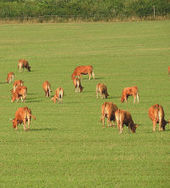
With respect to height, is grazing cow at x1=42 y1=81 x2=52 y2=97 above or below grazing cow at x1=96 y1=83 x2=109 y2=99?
above

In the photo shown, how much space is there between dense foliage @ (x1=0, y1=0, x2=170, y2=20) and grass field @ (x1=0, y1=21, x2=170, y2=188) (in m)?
32.9

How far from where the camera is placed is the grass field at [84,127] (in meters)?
13.8

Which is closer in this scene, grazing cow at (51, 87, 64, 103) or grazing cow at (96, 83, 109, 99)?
grazing cow at (51, 87, 64, 103)

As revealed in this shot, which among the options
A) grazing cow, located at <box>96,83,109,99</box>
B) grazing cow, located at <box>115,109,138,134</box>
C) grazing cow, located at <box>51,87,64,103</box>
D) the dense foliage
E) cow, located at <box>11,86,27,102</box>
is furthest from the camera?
the dense foliage

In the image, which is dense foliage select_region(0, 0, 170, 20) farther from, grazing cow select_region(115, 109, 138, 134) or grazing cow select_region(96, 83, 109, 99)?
grazing cow select_region(115, 109, 138, 134)

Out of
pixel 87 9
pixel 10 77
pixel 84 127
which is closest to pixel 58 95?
pixel 84 127

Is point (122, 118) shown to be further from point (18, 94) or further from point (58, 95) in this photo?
point (18, 94)

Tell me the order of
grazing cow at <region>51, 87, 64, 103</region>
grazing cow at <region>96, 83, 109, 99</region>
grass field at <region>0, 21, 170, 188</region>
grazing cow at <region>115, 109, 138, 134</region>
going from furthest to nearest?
grazing cow at <region>96, 83, 109, 99</region> → grazing cow at <region>51, 87, 64, 103</region> → grazing cow at <region>115, 109, 138, 134</region> → grass field at <region>0, 21, 170, 188</region>

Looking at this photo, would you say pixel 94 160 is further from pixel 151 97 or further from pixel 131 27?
pixel 131 27

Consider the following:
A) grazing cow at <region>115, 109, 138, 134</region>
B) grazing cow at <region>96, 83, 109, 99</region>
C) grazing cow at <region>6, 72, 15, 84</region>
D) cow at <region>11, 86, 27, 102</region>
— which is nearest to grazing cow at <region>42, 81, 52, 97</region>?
cow at <region>11, 86, 27, 102</region>

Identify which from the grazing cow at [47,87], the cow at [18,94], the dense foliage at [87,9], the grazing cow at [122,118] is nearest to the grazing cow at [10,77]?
the grazing cow at [47,87]

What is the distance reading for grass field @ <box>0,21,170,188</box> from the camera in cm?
1380

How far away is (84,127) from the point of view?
20500 mm

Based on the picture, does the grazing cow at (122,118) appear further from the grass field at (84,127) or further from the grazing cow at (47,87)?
the grazing cow at (47,87)
